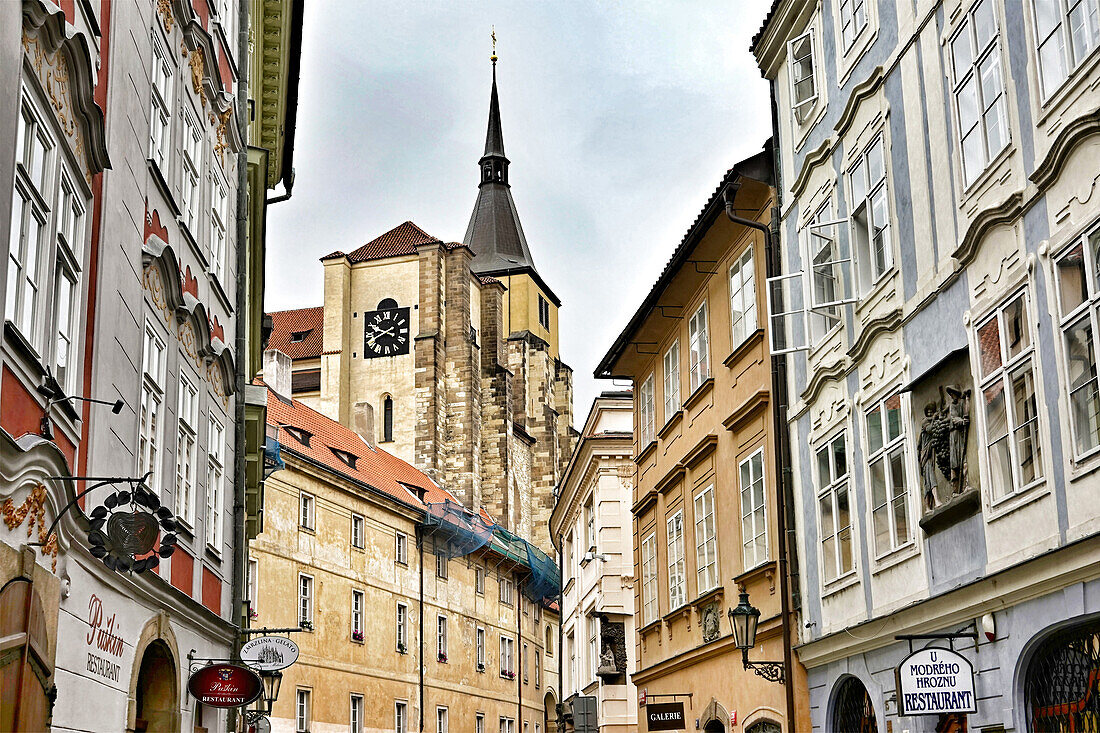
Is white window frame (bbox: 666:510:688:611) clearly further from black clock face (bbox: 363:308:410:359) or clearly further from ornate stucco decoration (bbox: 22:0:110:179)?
black clock face (bbox: 363:308:410:359)

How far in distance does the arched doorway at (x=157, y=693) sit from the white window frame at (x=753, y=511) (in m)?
7.38

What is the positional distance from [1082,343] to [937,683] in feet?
10.6

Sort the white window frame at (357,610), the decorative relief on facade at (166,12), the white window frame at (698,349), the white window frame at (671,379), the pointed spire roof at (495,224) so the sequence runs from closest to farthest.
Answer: the decorative relief on facade at (166,12) → the white window frame at (698,349) → the white window frame at (671,379) → the white window frame at (357,610) → the pointed spire roof at (495,224)

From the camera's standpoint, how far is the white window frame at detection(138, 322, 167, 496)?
12.6m

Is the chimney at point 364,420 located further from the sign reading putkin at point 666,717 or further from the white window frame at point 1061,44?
the white window frame at point 1061,44

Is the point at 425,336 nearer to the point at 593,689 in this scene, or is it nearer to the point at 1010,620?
the point at 593,689

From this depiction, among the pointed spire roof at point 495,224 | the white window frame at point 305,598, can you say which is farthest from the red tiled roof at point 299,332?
the white window frame at point 305,598

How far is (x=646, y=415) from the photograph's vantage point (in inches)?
1013

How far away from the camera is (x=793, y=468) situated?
1675 centimetres

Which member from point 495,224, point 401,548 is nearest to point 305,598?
point 401,548

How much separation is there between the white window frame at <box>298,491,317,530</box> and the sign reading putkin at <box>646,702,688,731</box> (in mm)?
21283

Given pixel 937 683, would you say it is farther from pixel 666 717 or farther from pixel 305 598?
pixel 305 598

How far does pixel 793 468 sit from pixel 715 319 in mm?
3886

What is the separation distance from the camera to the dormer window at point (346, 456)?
155ft
